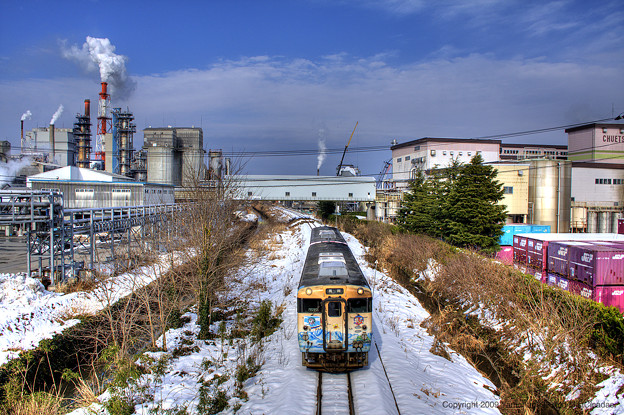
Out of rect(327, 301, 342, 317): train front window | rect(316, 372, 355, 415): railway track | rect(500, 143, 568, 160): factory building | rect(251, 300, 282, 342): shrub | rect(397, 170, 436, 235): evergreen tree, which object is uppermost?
rect(500, 143, 568, 160): factory building

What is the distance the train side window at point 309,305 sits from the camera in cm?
928

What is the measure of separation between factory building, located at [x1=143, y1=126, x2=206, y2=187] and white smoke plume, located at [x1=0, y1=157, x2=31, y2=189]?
19.1m

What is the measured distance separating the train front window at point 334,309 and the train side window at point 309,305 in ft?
0.86

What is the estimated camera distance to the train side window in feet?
30.5

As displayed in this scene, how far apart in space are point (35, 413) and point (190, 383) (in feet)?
11.3

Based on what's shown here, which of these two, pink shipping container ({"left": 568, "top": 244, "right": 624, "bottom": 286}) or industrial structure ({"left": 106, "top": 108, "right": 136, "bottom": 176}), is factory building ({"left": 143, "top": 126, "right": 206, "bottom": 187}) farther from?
pink shipping container ({"left": 568, "top": 244, "right": 624, "bottom": 286})

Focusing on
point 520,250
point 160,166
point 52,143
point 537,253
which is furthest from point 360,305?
point 52,143

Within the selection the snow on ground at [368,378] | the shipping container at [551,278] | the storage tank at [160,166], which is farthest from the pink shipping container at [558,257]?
the storage tank at [160,166]

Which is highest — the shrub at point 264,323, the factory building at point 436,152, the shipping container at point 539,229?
the factory building at point 436,152

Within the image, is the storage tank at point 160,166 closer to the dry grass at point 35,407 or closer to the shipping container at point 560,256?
the dry grass at point 35,407

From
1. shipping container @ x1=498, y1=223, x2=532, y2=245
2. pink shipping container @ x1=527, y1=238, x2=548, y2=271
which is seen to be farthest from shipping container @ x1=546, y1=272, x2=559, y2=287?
shipping container @ x1=498, y1=223, x2=532, y2=245

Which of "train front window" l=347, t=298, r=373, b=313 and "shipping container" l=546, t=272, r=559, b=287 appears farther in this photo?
"shipping container" l=546, t=272, r=559, b=287

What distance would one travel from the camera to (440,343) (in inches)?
511

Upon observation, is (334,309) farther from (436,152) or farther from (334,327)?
(436,152)
